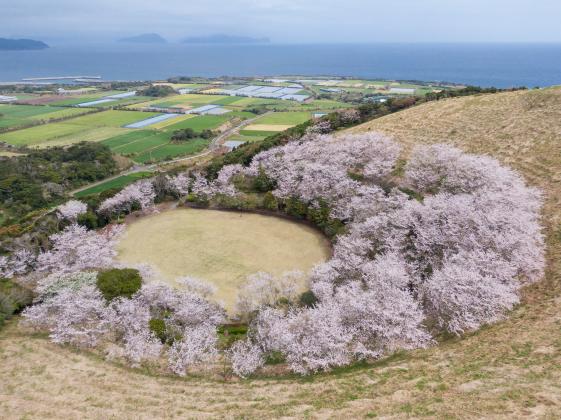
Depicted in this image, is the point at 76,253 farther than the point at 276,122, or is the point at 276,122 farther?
the point at 276,122

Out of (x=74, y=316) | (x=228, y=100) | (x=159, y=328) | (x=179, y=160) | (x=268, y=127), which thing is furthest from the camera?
(x=228, y=100)

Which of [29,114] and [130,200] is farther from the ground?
[29,114]

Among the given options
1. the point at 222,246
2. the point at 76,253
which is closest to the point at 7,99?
the point at 76,253

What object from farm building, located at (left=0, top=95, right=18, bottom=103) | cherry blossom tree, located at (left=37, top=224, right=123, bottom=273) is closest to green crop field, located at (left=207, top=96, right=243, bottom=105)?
farm building, located at (left=0, top=95, right=18, bottom=103)

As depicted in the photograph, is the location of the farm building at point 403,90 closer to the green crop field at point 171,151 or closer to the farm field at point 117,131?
the farm field at point 117,131

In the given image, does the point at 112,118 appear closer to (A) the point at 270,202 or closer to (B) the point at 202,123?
(B) the point at 202,123

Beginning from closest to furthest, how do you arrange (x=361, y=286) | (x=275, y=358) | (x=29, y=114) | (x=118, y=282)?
(x=275, y=358) < (x=361, y=286) < (x=118, y=282) < (x=29, y=114)
